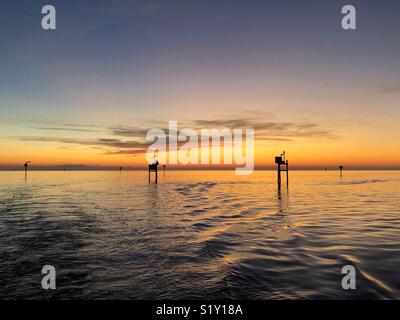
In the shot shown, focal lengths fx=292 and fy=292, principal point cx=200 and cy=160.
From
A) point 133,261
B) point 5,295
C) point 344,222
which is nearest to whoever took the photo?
point 5,295

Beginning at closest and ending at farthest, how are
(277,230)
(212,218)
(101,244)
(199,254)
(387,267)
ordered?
(387,267)
(199,254)
(101,244)
(277,230)
(212,218)

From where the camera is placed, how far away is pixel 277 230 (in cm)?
1596

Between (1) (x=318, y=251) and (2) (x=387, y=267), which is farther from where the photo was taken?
(1) (x=318, y=251)

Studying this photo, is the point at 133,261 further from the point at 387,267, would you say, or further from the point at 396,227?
the point at 396,227

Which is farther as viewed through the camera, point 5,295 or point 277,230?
point 277,230

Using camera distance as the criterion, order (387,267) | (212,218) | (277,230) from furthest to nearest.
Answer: (212,218)
(277,230)
(387,267)

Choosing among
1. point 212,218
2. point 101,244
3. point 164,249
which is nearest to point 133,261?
point 164,249

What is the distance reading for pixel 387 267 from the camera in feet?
31.4

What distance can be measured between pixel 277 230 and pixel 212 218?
5779mm

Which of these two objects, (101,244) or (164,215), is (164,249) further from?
(164,215)

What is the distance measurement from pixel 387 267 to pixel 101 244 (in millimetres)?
11056
